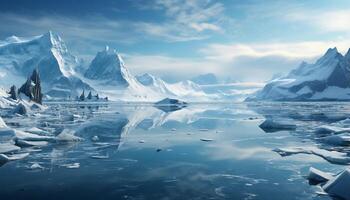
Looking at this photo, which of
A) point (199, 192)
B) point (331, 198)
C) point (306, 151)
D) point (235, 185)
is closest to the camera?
point (331, 198)

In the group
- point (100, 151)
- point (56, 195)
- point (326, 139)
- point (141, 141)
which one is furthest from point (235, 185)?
point (326, 139)

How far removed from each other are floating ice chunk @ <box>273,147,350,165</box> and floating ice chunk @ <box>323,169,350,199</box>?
8.07 metres

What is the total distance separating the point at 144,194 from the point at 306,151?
17.6 meters

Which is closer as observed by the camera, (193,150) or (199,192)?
(199,192)

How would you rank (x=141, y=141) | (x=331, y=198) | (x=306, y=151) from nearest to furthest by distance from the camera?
(x=331, y=198)
(x=306, y=151)
(x=141, y=141)

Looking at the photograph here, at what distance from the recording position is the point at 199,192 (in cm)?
1880

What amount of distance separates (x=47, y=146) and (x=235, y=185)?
19.5m

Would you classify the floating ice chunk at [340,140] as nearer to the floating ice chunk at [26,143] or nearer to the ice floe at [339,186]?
the ice floe at [339,186]

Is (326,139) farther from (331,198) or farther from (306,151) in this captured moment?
(331,198)

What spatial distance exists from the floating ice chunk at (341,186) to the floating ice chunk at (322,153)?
8.07 meters

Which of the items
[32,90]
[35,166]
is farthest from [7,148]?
[32,90]

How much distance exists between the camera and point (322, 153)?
29188mm

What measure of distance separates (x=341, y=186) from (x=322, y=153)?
11.5 m

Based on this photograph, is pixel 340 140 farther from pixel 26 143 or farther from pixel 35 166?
pixel 26 143
